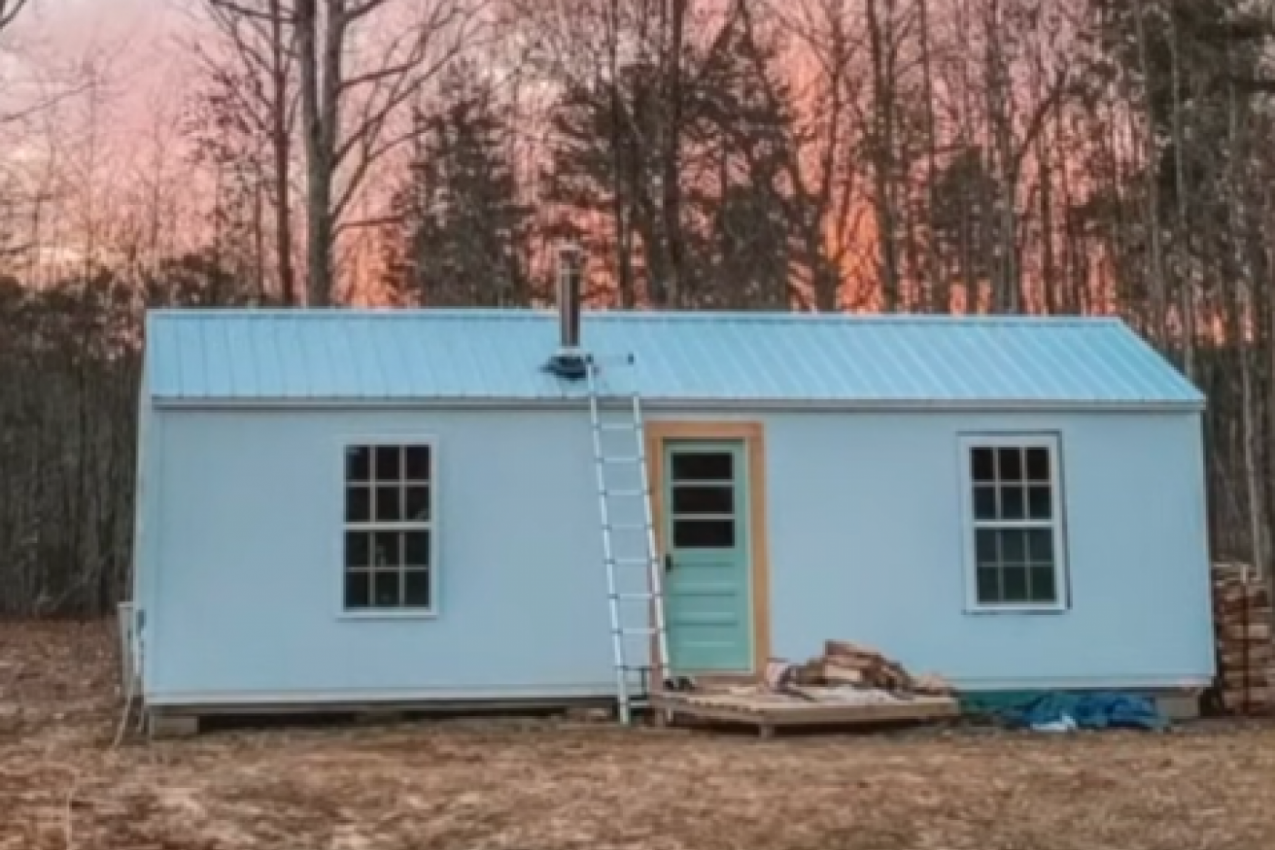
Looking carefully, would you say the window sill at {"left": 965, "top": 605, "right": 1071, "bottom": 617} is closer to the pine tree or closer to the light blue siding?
the light blue siding

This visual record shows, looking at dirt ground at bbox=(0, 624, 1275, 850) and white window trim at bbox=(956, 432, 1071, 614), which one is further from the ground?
white window trim at bbox=(956, 432, 1071, 614)

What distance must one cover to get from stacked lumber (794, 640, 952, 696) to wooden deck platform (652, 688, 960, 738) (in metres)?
0.15

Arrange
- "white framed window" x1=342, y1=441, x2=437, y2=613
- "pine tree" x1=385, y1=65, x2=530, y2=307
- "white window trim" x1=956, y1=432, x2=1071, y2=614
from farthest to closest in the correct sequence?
"pine tree" x1=385, y1=65, x2=530, y2=307 → "white window trim" x1=956, y1=432, x2=1071, y2=614 → "white framed window" x1=342, y1=441, x2=437, y2=613

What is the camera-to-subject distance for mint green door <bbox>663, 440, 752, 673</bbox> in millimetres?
10922

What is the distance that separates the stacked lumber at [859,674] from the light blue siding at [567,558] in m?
0.54

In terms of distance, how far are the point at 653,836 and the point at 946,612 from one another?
16.3 ft

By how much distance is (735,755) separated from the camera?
878 cm

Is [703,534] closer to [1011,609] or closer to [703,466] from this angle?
[703,466]

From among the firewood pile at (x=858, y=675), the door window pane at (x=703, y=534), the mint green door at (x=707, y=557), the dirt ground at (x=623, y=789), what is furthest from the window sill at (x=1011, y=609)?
the door window pane at (x=703, y=534)

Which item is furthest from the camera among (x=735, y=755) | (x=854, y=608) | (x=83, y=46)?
(x=83, y=46)

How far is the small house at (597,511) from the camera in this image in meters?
10.3

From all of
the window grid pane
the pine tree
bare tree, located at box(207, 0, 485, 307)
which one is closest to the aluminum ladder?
the window grid pane

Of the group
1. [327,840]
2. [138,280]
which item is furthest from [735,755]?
[138,280]

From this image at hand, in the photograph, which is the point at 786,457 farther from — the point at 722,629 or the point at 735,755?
the point at 735,755
